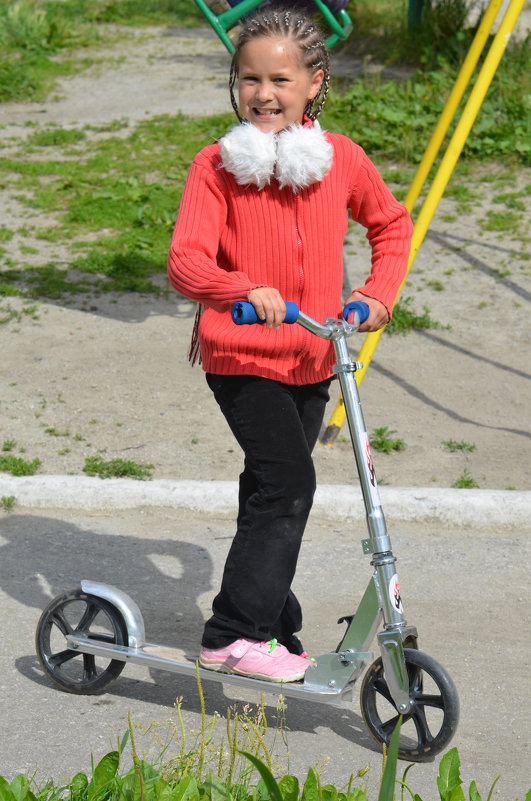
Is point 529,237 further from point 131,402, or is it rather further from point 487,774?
point 487,774

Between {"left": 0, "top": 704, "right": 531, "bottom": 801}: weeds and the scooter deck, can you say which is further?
the scooter deck

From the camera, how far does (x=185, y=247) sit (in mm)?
2801

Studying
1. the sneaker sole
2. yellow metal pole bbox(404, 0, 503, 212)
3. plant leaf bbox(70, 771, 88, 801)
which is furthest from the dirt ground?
plant leaf bbox(70, 771, 88, 801)

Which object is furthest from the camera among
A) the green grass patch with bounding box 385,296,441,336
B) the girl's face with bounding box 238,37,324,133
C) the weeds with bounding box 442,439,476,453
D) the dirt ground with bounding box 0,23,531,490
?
the green grass patch with bounding box 385,296,441,336

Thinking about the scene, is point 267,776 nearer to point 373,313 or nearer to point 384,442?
point 373,313

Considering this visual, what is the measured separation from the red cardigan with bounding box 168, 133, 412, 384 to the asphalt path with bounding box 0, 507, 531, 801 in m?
0.94

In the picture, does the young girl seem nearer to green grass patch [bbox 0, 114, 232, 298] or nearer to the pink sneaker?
the pink sneaker

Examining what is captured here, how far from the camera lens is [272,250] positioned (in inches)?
115

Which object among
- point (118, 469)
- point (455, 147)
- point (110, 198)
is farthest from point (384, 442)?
point (110, 198)

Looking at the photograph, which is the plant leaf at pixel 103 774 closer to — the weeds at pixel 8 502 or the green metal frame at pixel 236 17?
the weeds at pixel 8 502

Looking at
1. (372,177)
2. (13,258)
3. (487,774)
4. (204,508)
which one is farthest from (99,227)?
(487,774)

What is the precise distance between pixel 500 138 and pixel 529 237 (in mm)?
1366

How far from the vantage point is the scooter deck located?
2.88m

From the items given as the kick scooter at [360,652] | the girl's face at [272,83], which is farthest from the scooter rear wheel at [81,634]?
the girl's face at [272,83]
